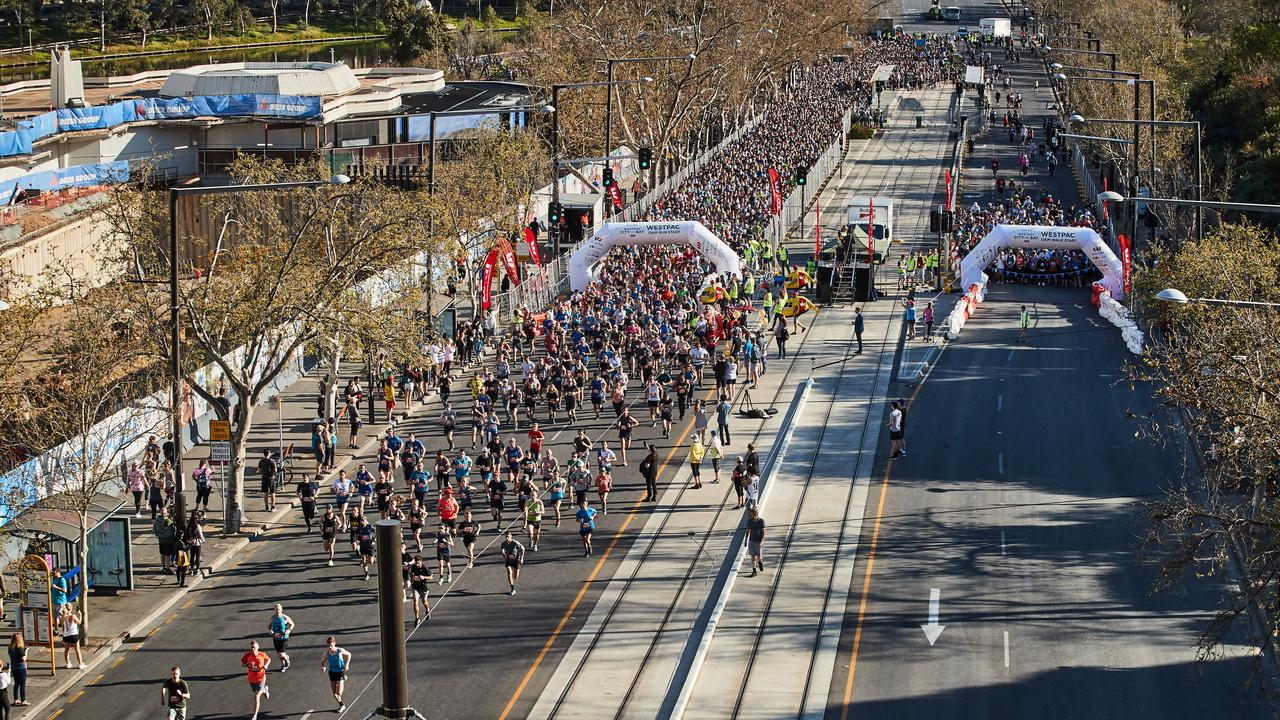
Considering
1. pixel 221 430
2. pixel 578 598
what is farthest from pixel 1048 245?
pixel 221 430

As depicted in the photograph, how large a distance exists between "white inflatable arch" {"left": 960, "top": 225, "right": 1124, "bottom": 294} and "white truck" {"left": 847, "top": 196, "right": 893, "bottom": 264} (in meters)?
3.73

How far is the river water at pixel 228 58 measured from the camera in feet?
432

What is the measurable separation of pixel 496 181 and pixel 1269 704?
127 feet

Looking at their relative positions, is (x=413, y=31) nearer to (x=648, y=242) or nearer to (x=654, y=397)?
(x=648, y=242)

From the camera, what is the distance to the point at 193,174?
248 ft

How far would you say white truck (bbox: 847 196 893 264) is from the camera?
5881 centimetres

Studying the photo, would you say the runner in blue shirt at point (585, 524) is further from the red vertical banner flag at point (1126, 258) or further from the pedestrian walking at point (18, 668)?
the red vertical banner flag at point (1126, 258)

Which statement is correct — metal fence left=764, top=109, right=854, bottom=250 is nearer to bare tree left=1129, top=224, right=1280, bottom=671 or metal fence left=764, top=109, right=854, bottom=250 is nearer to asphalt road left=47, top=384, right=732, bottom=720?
bare tree left=1129, top=224, right=1280, bottom=671

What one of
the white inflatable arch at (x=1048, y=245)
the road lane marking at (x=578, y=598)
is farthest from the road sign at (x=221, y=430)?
the white inflatable arch at (x=1048, y=245)

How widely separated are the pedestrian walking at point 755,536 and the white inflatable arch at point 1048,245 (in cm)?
3033

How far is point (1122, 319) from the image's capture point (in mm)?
52156

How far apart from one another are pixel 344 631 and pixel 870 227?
3392cm

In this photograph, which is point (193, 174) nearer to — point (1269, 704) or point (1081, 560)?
point (1081, 560)

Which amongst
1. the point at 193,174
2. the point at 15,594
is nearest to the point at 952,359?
the point at 15,594
